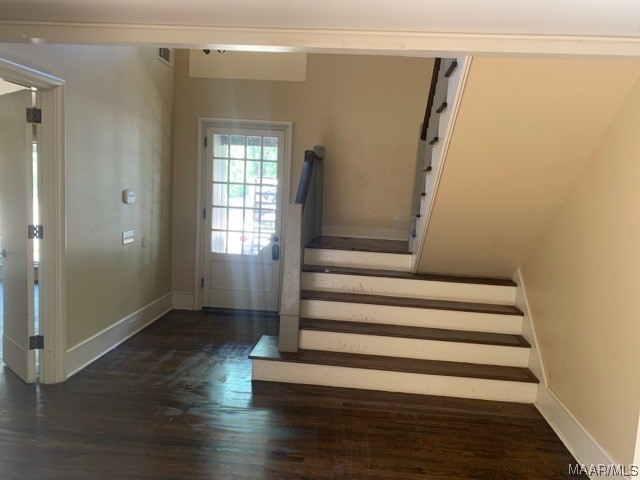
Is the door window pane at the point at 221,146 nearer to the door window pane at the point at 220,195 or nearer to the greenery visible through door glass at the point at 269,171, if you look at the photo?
the door window pane at the point at 220,195

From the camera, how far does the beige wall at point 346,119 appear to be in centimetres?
486

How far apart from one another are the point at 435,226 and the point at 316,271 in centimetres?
105

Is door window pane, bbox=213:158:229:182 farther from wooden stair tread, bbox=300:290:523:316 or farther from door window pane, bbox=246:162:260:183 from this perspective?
wooden stair tread, bbox=300:290:523:316

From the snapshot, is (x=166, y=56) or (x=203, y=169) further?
(x=203, y=169)

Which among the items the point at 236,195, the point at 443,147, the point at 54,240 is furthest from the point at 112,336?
the point at 443,147

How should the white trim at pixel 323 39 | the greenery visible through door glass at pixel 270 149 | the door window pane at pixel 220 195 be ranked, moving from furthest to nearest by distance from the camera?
the door window pane at pixel 220 195 < the greenery visible through door glass at pixel 270 149 < the white trim at pixel 323 39

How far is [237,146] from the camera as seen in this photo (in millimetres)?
5039

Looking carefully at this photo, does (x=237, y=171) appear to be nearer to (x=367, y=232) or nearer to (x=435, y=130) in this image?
(x=367, y=232)

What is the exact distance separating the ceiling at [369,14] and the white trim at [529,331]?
2255 mm

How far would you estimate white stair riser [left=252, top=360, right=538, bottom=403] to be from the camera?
327 cm

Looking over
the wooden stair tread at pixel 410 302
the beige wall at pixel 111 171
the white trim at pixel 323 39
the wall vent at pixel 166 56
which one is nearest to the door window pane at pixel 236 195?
the beige wall at pixel 111 171

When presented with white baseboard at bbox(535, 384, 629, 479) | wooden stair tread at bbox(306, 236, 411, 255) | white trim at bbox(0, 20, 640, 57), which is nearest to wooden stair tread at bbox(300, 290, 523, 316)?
wooden stair tread at bbox(306, 236, 411, 255)

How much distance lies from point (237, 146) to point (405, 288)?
2.42m

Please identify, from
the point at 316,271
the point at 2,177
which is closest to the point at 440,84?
the point at 316,271
